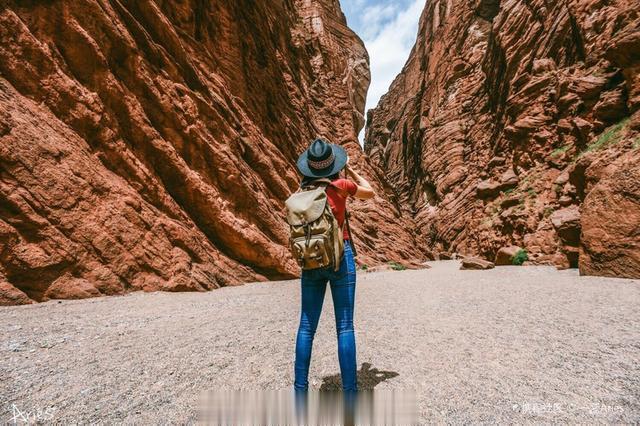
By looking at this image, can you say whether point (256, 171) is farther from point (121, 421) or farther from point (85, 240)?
point (121, 421)

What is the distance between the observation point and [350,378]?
1.99 m

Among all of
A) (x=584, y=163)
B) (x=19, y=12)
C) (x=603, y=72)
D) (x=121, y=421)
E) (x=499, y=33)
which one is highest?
(x=499, y=33)

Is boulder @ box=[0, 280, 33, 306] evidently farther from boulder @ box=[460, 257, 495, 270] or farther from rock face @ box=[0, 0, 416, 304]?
boulder @ box=[460, 257, 495, 270]

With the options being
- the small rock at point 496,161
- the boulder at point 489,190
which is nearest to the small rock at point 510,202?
the boulder at point 489,190

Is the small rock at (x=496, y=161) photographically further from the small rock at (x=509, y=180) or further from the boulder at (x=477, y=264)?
the boulder at (x=477, y=264)

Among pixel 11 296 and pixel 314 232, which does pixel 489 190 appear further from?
pixel 11 296

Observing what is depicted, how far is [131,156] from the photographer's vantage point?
721 centimetres

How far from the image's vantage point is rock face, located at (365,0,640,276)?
10328mm

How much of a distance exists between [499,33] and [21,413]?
30932 millimetres

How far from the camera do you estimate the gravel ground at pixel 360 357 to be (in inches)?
79.0

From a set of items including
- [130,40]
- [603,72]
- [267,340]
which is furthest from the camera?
[603,72]

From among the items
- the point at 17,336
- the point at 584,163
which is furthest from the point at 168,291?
the point at 584,163

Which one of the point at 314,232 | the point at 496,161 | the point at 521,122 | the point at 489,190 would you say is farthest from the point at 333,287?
the point at 496,161

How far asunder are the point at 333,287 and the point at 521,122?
69.5 ft
